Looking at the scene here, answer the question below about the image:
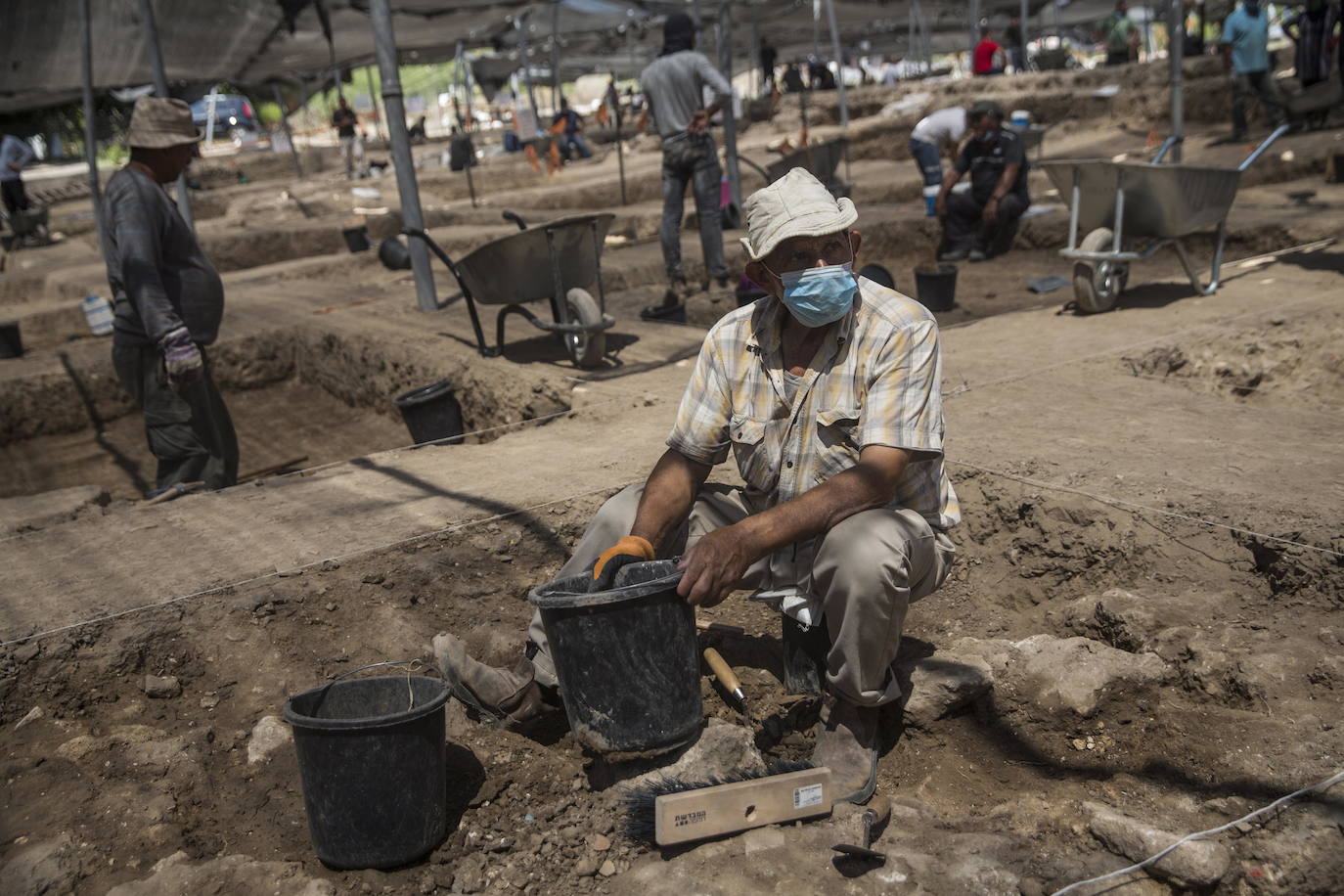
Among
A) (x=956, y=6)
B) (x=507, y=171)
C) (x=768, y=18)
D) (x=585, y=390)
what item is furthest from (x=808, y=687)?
(x=956, y=6)

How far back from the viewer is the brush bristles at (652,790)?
2375mm

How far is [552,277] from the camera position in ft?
22.4

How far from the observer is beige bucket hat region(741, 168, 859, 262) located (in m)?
2.50

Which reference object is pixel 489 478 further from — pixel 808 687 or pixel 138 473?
pixel 138 473

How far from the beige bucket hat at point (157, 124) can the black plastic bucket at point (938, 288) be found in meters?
Result: 5.14

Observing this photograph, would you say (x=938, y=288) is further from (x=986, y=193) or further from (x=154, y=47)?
(x=154, y=47)

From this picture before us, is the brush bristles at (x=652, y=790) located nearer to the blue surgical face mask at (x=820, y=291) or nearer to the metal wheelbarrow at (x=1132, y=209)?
the blue surgical face mask at (x=820, y=291)

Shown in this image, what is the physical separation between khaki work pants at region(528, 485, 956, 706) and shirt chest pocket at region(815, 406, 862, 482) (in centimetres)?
18

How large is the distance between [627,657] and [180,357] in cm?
321

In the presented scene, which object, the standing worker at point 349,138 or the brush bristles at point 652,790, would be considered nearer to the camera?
the brush bristles at point 652,790

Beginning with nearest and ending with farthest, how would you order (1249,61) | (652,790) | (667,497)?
(652,790), (667,497), (1249,61)

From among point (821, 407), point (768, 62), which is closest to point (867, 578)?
point (821, 407)

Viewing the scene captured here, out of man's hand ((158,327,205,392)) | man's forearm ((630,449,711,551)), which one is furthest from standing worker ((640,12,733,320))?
man's forearm ((630,449,711,551))

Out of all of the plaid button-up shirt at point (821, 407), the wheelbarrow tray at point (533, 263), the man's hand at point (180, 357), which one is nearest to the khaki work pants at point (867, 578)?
the plaid button-up shirt at point (821, 407)
